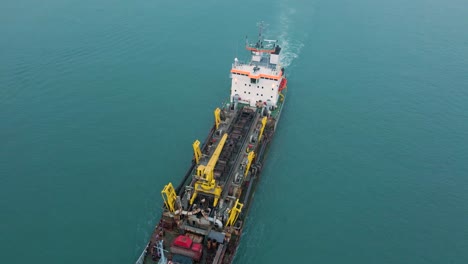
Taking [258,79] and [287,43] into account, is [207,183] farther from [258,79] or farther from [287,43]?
[287,43]

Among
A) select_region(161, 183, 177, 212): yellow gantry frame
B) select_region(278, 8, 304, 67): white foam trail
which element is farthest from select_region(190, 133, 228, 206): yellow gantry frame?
select_region(278, 8, 304, 67): white foam trail

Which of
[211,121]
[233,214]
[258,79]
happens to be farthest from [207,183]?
[211,121]

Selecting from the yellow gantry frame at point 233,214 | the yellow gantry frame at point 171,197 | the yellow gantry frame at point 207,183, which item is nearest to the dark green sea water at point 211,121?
the yellow gantry frame at point 233,214

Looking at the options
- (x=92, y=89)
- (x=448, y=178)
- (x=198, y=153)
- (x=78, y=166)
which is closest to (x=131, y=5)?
(x=92, y=89)

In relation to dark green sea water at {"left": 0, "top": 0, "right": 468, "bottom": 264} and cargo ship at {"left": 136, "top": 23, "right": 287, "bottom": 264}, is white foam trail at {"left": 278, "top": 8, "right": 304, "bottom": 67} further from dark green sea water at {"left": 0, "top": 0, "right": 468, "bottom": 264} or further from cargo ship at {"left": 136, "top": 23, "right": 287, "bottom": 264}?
cargo ship at {"left": 136, "top": 23, "right": 287, "bottom": 264}

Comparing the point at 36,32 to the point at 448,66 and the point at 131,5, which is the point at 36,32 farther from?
the point at 448,66

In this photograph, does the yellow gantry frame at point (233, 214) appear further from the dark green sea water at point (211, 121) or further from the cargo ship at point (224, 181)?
the dark green sea water at point (211, 121)
